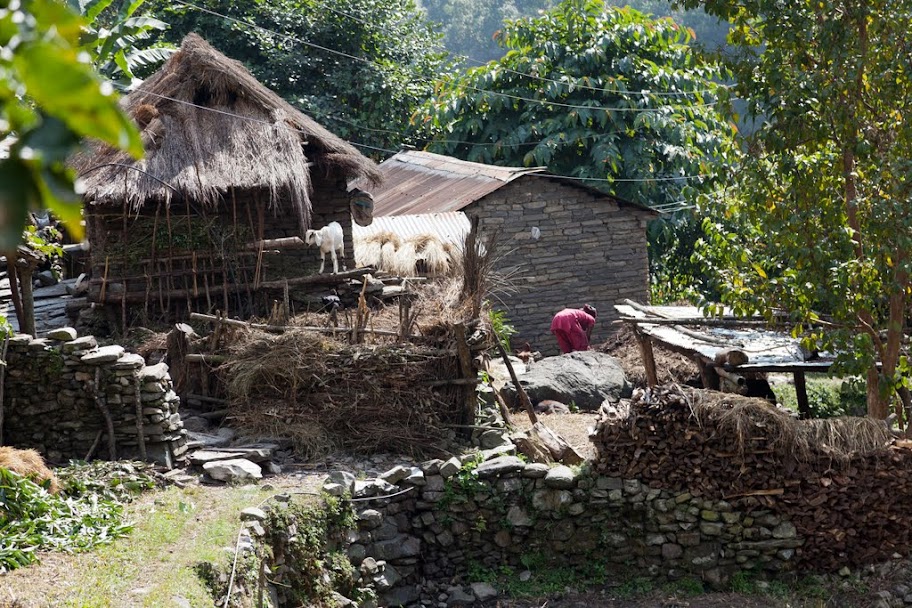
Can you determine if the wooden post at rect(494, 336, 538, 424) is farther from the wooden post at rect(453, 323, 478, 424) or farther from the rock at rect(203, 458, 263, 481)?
the rock at rect(203, 458, 263, 481)

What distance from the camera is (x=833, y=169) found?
1019cm

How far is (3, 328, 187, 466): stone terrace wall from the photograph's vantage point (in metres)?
9.30

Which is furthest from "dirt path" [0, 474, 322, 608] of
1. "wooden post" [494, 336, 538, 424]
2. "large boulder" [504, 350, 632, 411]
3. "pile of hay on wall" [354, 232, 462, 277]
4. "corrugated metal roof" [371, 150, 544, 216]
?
"corrugated metal roof" [371, 150, 544, 216]

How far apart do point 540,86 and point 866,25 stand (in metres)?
14.9

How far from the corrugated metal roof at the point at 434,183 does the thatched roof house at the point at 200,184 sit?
172 inches

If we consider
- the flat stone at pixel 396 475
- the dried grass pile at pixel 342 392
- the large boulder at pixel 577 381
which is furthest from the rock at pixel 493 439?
the large boulder at pixel 577 381

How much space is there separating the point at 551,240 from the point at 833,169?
8.65 m

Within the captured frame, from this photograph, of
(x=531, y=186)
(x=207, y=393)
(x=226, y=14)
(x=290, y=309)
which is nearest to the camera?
(x=207, y=393)

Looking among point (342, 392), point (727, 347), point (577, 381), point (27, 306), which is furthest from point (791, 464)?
point (27, 306)

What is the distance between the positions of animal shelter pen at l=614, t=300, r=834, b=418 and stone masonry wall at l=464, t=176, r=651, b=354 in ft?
13.6

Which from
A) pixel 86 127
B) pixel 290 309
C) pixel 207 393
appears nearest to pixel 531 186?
pixel 290 309

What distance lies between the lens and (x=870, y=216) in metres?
9.73

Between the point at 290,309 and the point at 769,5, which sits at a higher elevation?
the point at 769,5

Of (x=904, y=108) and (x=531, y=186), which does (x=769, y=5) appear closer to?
(x=904, y=108)
